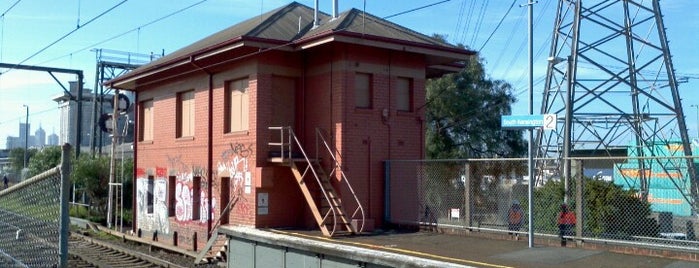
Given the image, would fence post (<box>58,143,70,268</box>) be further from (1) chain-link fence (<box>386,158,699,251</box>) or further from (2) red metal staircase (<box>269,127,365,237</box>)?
(2) red metal staircase (<box>269,127,365,237</box>)

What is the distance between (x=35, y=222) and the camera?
8.33m

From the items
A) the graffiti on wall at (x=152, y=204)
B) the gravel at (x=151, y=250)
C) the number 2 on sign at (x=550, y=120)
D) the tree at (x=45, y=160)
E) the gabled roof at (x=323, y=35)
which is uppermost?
the gabled roof at (x=323, y=35)

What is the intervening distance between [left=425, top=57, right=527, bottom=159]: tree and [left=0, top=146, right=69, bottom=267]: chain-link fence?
2755 centimetres

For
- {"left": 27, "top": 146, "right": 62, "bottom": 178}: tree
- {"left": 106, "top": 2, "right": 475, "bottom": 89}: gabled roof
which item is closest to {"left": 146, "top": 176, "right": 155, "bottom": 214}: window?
{"left": 106, "top": 2, "right": 475, "bottom": 89}: gabled roof

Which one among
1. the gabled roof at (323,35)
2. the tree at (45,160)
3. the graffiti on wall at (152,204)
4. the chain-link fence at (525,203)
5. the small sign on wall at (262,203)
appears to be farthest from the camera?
the tree at (45,160)

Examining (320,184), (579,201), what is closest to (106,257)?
(320,184)

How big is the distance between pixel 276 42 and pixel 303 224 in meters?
4.83

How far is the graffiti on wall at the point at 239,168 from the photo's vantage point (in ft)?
61.6

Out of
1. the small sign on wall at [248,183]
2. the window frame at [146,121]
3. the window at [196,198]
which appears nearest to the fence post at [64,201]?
the small sign on wall at [248,183]

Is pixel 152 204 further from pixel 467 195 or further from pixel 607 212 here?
pixel 607 212

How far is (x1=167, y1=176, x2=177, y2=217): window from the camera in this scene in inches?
939

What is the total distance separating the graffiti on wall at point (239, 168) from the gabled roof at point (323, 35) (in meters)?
2.67

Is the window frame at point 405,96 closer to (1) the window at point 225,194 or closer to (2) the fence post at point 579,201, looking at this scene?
(1) the window at point 225,194

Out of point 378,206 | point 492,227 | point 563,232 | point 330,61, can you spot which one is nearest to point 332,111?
point 330,61
